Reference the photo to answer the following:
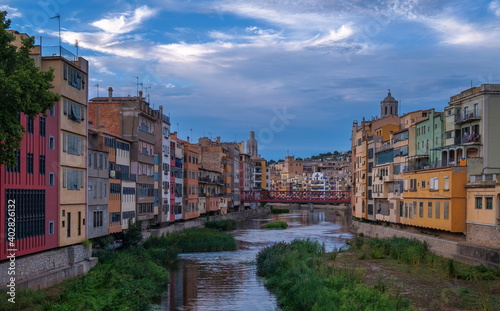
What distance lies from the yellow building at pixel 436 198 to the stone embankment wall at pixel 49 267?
26505mm

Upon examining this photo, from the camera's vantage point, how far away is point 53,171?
114 ft

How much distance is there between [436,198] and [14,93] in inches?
1479

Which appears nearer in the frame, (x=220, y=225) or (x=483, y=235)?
(x=483, y=235)

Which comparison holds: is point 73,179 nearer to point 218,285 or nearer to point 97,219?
point 97,219

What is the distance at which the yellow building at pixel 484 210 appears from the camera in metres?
40.6

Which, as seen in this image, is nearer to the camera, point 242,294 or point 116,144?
point 242,294

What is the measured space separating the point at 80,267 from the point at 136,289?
565 centimetres

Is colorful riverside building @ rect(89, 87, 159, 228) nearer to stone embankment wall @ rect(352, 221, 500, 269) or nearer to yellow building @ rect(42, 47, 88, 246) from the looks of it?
yellow building @ rect(42, 47, 88, 246)

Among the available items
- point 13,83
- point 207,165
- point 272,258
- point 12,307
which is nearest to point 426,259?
point 272,258

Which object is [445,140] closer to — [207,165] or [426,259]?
[426,259]

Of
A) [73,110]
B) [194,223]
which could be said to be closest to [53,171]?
[73,110]

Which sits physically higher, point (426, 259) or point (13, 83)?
point (13, 83)

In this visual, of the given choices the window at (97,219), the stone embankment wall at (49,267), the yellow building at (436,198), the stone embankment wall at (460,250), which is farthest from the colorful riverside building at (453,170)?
the stone embankment wall at (49,267)

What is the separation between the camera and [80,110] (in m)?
38.4
